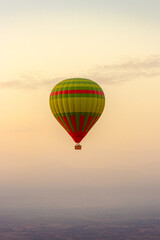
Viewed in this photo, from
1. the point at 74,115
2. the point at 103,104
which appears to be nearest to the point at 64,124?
the point at 74,115

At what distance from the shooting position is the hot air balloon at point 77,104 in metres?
64.6

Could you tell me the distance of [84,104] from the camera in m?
64.5

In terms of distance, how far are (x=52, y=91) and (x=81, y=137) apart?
8.35 m

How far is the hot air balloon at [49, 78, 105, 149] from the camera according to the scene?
212ft

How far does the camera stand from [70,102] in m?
64.6

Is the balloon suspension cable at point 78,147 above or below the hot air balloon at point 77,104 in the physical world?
below

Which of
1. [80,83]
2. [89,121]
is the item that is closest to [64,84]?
[80,83]

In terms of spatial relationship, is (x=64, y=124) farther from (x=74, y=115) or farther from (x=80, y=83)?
(x=80, y=83)

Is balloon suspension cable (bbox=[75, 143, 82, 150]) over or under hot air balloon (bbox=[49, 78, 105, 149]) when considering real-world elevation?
under

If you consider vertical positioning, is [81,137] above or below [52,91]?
below

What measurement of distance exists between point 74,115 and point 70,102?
2.05 metres

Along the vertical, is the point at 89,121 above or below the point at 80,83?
below

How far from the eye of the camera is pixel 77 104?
212 feet

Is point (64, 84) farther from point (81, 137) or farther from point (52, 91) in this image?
point (81, 137)
